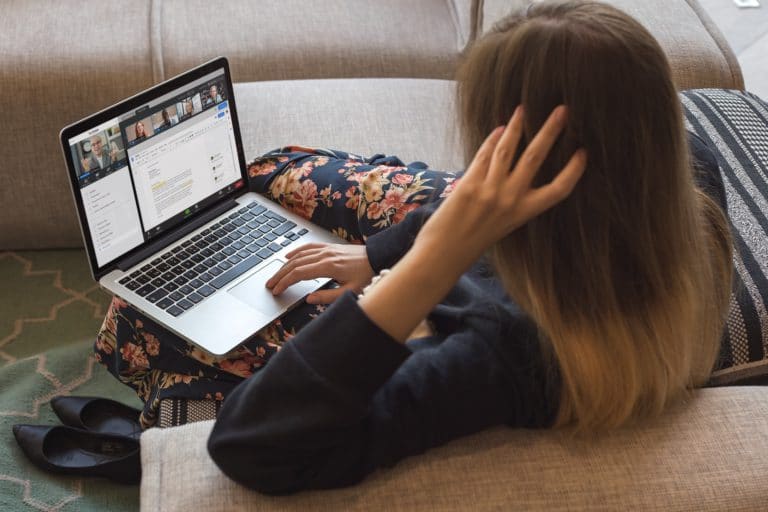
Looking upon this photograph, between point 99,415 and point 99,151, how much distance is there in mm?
557

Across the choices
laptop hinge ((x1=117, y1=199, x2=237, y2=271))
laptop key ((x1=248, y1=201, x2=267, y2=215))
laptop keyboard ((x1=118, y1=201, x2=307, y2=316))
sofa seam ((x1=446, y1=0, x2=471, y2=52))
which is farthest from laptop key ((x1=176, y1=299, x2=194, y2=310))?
sofa seam ((x1=446, y1=0, x2=471, y2=52))

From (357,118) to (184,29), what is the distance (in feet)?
1.84

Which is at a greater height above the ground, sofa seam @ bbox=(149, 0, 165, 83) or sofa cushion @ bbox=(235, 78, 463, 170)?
sofa seam @ bbox=(149, 0, 165, 83)

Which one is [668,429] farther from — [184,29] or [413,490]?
[184,29]

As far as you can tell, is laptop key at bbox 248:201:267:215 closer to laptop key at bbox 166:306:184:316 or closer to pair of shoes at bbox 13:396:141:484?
laptop key at bbox 166:306:184:316

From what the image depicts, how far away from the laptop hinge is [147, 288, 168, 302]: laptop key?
7 centimetres

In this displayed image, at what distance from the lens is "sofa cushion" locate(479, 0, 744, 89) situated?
5.41 feet

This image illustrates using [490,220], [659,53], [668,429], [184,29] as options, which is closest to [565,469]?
[668,429]

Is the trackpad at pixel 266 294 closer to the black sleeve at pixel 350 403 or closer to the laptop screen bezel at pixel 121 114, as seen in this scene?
the laptop screen bezel at pixel 121 114

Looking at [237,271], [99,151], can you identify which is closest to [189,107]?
[99,151]

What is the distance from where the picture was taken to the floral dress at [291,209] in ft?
4.11

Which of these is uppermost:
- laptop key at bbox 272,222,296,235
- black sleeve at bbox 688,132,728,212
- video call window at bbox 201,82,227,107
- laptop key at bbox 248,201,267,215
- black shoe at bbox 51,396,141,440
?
video call window at bbox 201,82,227,107

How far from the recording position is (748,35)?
2.98m

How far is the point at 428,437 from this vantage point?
94 centimetres
